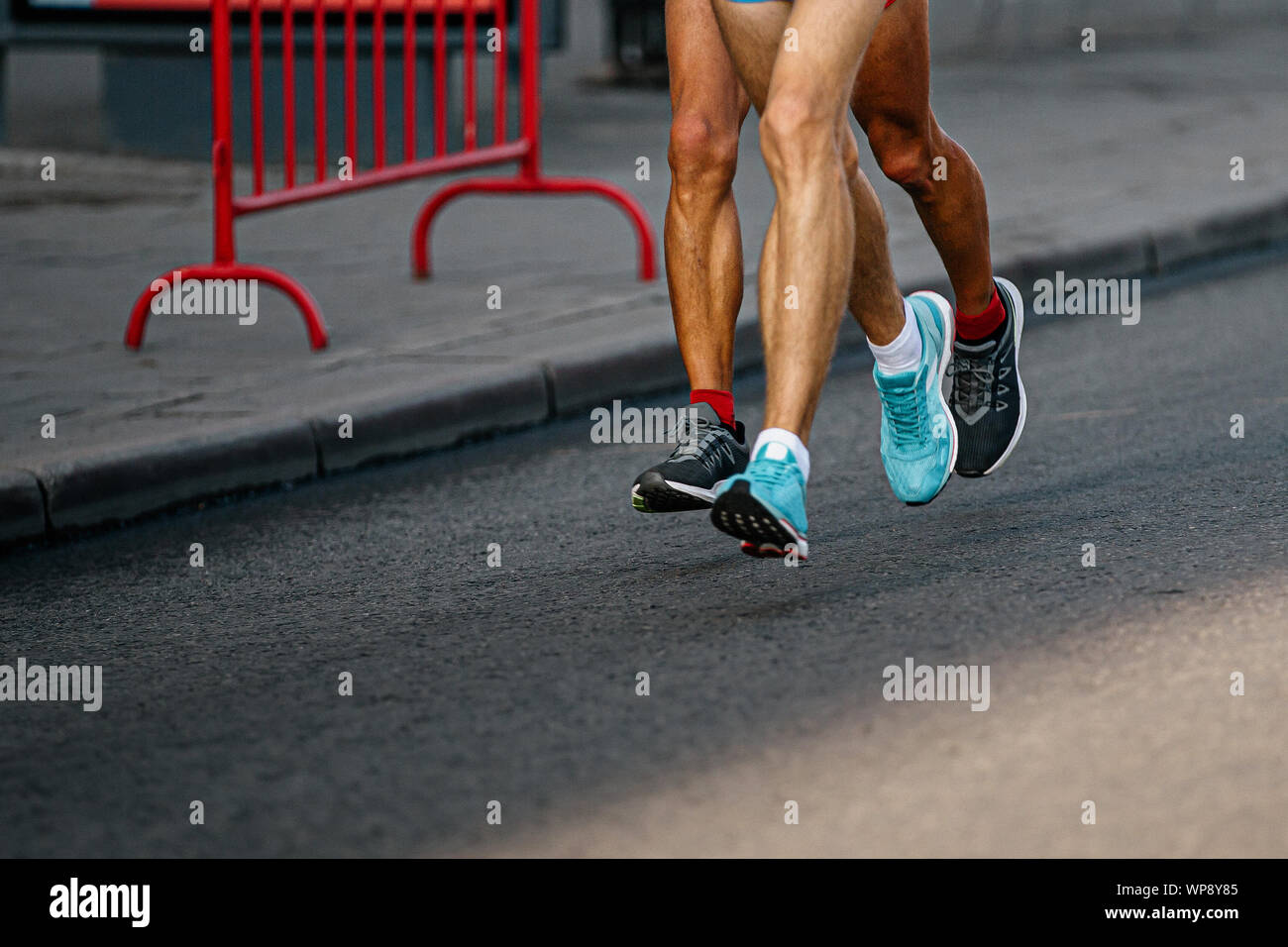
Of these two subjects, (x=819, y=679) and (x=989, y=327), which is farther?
(x=989, y=327)

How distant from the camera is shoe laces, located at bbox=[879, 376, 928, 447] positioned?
4.16m

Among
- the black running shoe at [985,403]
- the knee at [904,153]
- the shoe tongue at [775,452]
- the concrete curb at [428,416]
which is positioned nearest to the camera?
the shoe tongue at [775,452]

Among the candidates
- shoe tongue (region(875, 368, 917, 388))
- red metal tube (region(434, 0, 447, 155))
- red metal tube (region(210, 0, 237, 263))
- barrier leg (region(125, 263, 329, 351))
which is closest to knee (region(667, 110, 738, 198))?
shoe tongue (region(875, 368, 917, 388))

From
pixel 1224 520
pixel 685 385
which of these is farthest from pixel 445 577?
pixel 685 385

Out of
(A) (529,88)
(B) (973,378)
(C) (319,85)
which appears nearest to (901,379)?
(B) (973,378)

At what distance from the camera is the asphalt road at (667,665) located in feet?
8.77

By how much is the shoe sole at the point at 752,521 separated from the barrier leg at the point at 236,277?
2.86 metres

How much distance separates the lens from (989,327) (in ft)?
14.7

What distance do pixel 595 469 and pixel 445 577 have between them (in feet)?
3.49

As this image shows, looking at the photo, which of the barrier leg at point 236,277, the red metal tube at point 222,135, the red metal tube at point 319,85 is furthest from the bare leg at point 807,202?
the red metal tube at point 319,85

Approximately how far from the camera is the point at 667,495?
3828mm

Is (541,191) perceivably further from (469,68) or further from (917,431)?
(917,431)

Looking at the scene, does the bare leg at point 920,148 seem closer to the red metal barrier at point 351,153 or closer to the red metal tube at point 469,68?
the red metal barrier at point 351,153
